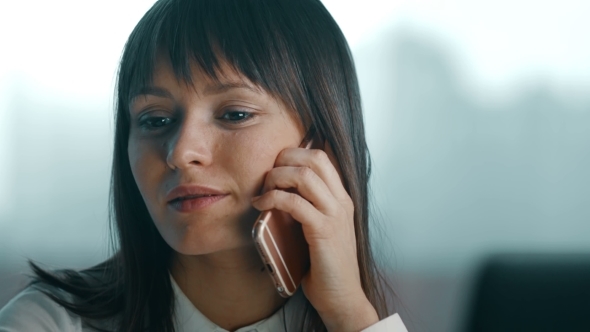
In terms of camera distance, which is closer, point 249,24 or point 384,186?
point 249,24

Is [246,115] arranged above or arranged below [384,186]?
above

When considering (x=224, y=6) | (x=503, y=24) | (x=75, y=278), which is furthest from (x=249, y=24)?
(x=503, y=24)

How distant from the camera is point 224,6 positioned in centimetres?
107

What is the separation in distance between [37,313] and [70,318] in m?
0.06

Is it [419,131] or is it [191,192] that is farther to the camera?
[419,131]

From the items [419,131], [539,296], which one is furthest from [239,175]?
[419,131]

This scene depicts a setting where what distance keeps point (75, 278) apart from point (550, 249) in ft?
5.20

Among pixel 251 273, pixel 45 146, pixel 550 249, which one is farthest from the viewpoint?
pixel 550 249

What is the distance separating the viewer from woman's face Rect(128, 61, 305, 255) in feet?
3.20

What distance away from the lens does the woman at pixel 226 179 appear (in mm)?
992

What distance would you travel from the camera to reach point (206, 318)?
1.12 metres

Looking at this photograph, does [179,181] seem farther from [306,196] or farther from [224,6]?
[224,6]

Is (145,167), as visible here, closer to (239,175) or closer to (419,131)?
(239,175)

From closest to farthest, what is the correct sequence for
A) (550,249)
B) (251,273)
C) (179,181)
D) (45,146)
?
(179,181) → (251,273) → (45,146) → (550,249)
